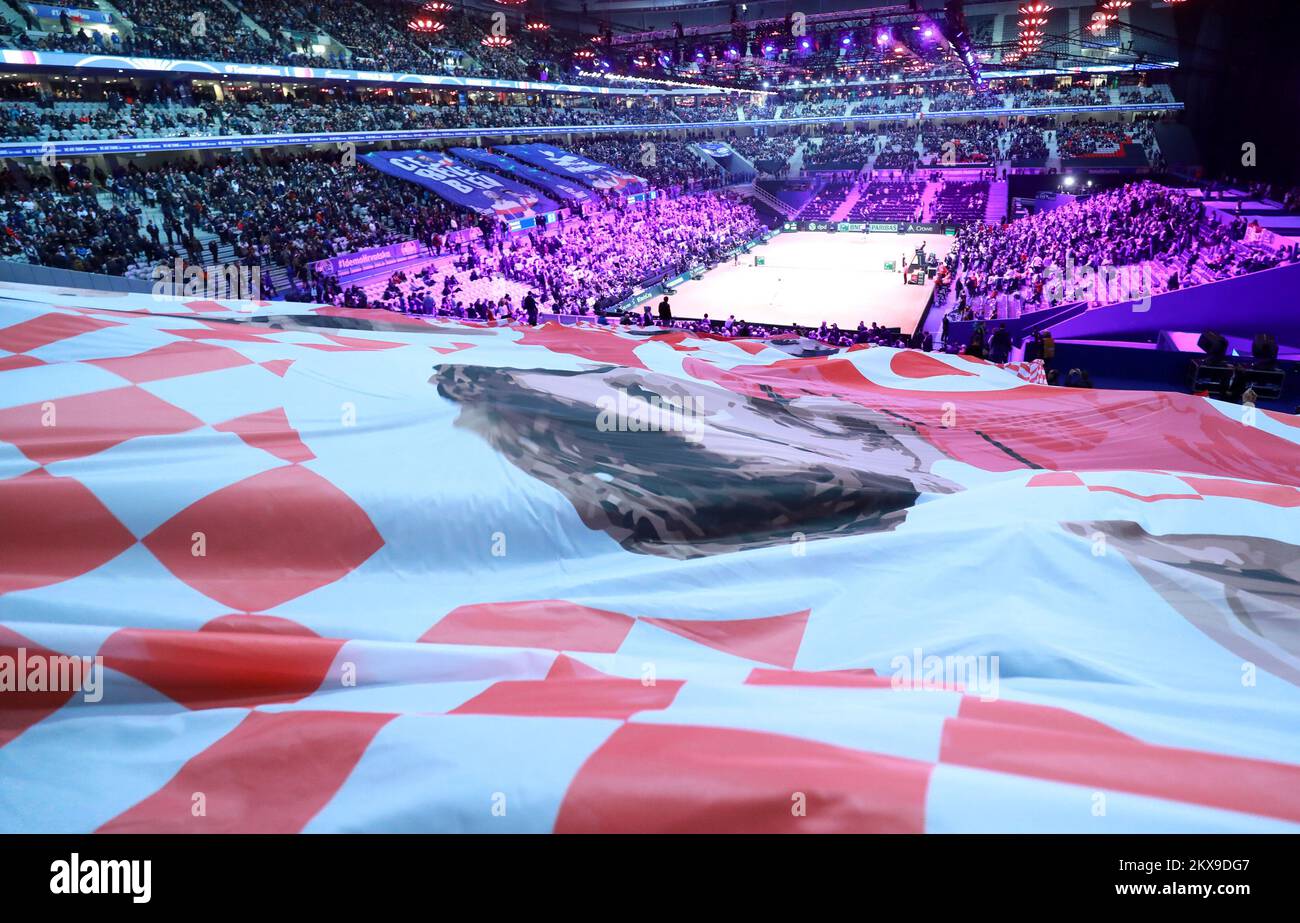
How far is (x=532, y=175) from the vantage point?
33.0 metres

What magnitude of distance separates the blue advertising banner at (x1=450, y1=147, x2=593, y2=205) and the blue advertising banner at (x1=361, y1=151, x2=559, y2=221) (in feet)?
4.78

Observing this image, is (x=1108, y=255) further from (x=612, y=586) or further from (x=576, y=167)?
(x=576, y=167)

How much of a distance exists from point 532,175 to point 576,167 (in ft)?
13.2

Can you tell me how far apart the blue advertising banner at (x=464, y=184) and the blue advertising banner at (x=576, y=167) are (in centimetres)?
457

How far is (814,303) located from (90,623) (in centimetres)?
2530

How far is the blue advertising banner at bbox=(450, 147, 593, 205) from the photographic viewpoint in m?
32.2

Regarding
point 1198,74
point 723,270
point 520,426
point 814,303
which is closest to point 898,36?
point 1198,74

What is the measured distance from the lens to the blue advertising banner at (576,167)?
34969mm
